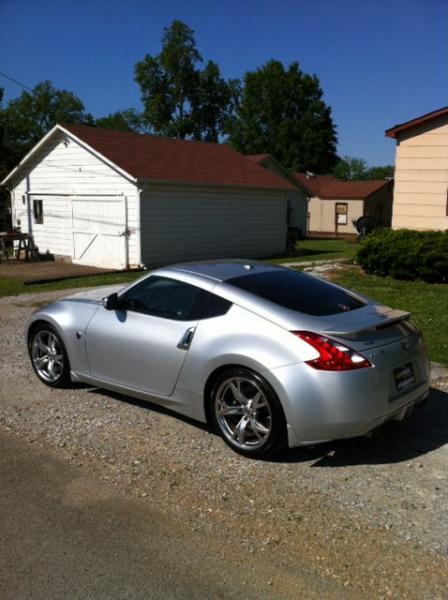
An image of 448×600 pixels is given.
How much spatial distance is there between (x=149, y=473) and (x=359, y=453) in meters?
1.59

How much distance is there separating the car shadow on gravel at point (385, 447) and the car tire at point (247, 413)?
232mm

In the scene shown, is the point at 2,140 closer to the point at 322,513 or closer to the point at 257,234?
the point at 257,234

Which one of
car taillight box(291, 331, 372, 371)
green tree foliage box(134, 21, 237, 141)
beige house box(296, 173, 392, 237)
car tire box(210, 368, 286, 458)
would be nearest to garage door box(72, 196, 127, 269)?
car tire box(210, 368, 286, 458)

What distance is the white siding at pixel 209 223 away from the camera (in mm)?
18422

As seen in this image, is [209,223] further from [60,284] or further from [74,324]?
[74,324]

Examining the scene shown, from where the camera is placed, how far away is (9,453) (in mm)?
4578

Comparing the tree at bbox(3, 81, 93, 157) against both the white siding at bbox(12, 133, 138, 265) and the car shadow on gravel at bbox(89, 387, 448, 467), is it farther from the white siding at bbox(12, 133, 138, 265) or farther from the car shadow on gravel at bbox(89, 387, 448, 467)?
the car shadow on gravel at bbox(89, 387, 448, 467)

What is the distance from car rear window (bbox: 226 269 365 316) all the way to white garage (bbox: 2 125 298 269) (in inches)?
513

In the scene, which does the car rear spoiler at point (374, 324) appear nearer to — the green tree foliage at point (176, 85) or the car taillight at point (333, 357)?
the car taillight at point (333, 357)

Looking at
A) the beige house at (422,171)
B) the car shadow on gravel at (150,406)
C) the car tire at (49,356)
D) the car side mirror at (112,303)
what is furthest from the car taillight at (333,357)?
the beige house at (422,171)

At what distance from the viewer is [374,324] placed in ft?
14.5

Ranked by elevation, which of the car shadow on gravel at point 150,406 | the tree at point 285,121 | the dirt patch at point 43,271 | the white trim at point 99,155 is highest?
the tree at point 285,121

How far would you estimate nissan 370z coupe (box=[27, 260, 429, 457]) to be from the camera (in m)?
4.09

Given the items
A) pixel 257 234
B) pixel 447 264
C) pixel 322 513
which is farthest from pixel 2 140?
pixel 322 513
